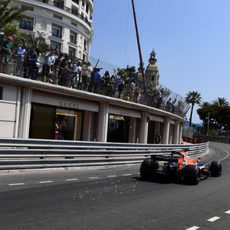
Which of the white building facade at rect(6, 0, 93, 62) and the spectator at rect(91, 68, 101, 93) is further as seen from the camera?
the white building facade at rect(6, 0, 93, 62)

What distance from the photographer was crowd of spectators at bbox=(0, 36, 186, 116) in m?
18.2

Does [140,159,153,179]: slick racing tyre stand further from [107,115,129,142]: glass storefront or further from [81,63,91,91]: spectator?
[107,115,129,142]: glass storefront

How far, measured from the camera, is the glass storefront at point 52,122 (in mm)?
22000

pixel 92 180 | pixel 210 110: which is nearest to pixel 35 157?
pixel 92 180

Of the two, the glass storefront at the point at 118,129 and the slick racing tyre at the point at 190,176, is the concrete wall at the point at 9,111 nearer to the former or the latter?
the slick racing tyre at the point at 190,176

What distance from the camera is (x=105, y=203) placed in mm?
9719

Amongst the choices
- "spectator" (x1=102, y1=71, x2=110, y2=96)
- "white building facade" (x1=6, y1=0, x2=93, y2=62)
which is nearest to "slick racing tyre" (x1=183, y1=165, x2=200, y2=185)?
"spectator" (x1=102, y1=71, x2=110, y2=96)

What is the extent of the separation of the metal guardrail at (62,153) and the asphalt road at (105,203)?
481mm

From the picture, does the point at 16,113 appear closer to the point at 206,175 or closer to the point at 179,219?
the point at 206,175

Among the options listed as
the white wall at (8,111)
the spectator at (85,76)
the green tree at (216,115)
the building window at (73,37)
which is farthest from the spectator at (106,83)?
the green tree at (216,115)

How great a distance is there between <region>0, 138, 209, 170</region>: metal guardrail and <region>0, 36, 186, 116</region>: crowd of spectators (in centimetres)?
409

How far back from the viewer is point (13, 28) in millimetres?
40719

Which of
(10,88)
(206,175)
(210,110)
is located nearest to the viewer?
(206,175)

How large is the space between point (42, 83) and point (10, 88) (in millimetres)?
1388
